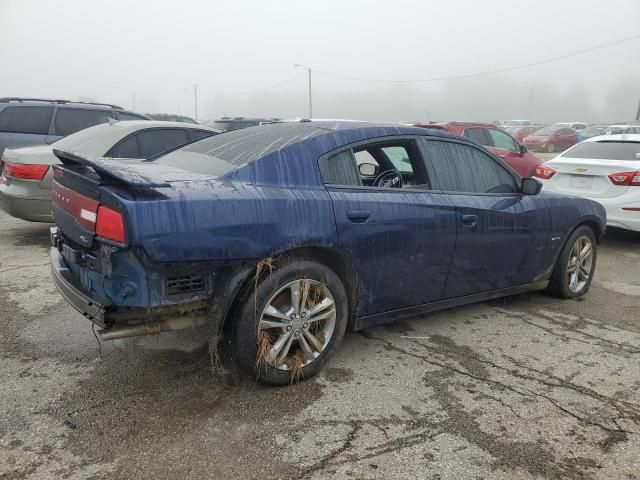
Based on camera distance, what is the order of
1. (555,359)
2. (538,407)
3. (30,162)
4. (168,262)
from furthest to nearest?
(30,162) < (555,359) < (538,407) < (168,262)

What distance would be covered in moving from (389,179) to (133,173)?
6.11ft

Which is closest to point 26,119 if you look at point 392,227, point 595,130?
point 392,227

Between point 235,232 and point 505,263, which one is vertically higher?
point 235,232

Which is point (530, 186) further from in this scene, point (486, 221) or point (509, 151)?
point (509, 151)

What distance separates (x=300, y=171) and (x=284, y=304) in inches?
30.6

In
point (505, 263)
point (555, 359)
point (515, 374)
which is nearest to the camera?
point (515, 374)

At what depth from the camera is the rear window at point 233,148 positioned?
3.18 metres

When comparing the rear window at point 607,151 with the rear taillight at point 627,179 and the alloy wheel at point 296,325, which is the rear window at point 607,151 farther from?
the alloy wheel at point 296,325

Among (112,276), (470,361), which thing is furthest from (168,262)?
(470,361)

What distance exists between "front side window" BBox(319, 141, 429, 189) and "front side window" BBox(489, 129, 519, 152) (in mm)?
7982

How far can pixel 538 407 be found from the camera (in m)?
3.02

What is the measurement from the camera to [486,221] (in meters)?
3.97

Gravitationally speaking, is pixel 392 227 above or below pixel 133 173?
below

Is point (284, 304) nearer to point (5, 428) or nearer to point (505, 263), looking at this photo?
point (5, 428)
